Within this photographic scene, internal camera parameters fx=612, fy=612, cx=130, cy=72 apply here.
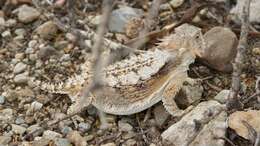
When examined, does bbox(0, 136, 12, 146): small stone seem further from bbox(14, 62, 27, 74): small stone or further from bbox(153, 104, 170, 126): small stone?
bbox(153, 104, 170, 126): small stone

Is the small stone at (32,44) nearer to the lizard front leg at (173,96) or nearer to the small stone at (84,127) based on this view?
the small stone at (84,127)

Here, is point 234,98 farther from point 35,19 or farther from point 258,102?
point 35,19

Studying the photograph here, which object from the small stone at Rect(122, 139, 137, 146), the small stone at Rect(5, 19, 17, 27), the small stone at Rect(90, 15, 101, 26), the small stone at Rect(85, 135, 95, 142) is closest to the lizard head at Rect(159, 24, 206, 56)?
the small stone at Rect(122, 139, 137, 146)

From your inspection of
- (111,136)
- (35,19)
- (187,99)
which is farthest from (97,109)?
(35,19)

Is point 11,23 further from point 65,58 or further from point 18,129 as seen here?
point 18,129

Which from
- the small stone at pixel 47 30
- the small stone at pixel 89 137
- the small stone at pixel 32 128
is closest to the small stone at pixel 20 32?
the small stone at pixel 47 30
